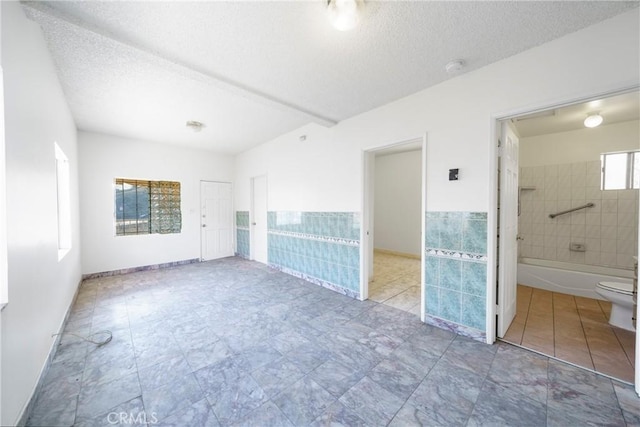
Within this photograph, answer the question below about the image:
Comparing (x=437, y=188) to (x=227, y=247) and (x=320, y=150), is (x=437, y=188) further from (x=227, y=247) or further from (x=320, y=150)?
(x=227, y=247)

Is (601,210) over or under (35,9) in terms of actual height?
under

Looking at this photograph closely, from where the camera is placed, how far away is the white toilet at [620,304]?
2.34 meters

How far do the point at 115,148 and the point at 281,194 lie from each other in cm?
329

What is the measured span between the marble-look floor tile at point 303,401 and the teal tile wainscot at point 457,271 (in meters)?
1.56

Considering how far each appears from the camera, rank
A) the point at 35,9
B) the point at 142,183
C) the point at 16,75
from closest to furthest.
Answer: the point at 16,75
the point at 35,9
the point at 142,183

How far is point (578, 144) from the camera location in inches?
147

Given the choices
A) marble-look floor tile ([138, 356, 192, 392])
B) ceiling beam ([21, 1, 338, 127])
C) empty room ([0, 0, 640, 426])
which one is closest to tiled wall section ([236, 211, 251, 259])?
empty room ([0, 0, 640, 426])

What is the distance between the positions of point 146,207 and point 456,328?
229 inches

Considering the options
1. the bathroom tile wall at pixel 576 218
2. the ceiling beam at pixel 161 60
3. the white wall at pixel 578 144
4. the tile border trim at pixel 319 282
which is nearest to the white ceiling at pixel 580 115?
the white wall at pixel 578 144

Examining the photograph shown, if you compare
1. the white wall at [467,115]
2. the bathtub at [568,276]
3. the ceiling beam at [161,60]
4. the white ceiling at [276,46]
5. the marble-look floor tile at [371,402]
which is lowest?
the marble-look floor tile at [371,402]

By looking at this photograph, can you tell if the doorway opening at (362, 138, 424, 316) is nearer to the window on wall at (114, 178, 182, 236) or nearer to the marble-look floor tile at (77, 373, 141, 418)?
the marble-look floor tile at (77, 373, 141, 418)

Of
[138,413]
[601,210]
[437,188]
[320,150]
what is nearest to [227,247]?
[320,150]

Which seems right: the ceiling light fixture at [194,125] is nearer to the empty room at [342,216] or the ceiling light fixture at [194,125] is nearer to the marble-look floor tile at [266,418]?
the empty room at [342,216]

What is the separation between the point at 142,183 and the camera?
488 centimetres
